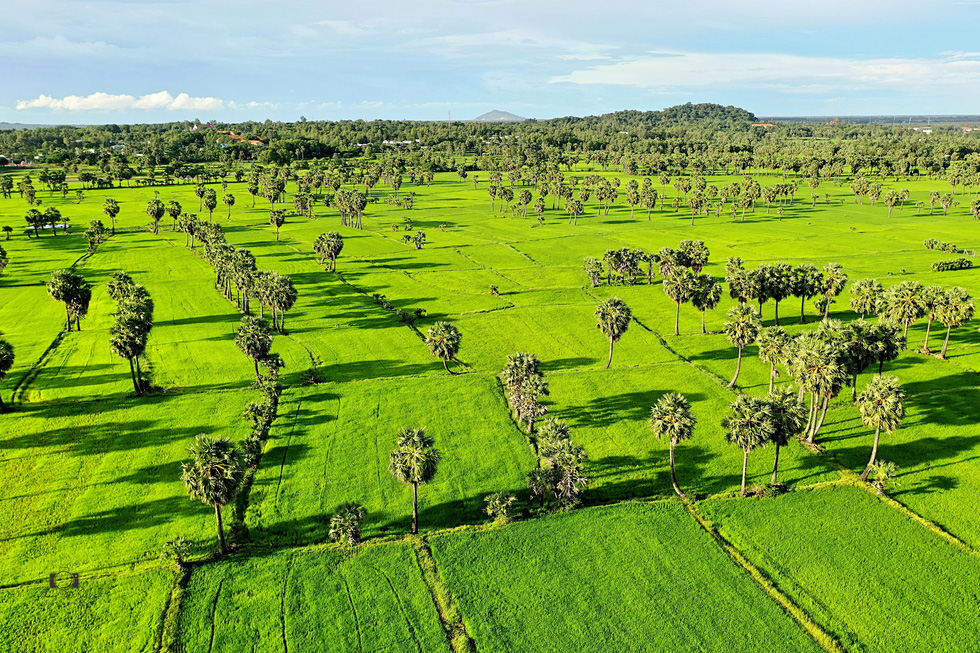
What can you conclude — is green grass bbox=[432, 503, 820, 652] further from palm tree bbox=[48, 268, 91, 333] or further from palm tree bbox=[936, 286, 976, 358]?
palm tree bbox=[48, 268, 91, 333]

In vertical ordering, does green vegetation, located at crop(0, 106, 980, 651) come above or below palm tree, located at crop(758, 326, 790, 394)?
below

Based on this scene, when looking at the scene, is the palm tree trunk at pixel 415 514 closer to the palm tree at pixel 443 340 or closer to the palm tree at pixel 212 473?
the palm tree at pixel 212 473

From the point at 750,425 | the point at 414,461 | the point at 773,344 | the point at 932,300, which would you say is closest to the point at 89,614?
the point at 414,461

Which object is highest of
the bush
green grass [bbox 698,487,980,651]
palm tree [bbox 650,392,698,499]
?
the bush

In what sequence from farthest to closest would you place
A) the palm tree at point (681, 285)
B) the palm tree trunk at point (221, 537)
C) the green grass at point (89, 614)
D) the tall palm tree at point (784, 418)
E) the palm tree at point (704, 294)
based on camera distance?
the palm tree at point (704, 294)
the palm tree at point (681, 285)
the tall palm tree at point (784, 418)
the palm tree trunk at point (221, 537)
the green grass at point (89, 614)

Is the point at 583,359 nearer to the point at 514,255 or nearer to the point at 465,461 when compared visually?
the point at 465,461

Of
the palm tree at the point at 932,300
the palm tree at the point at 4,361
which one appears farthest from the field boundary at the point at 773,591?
the palm tree at the point at 4,361

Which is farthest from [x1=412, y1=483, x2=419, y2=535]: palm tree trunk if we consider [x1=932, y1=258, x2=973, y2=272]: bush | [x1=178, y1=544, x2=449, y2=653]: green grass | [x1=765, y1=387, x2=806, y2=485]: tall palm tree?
[x1=932, y1=258, x2=973, y2=272]: bush
